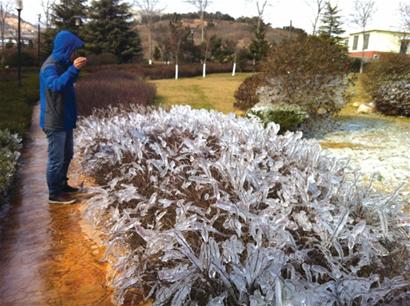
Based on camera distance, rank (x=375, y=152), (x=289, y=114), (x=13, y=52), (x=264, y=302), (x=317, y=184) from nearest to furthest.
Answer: (x=264, y=302) → (x=317, y=184) → (x=375, y=152) → (x=289, y=114) → (x=13, y=52)

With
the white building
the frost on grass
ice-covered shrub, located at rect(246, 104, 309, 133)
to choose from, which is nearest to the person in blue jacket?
the frost on grass

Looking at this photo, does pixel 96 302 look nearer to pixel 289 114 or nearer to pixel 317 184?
pixel 317 184

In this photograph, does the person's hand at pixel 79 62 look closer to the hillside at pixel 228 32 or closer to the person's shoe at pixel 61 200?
the person's shoe at pixel 61 200

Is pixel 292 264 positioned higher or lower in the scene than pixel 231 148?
lower

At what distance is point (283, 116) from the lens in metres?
8.08

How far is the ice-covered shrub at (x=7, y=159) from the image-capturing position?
3.97 m

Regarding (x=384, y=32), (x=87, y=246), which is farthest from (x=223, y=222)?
(x=384, y=32)

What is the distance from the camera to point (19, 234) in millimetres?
3273

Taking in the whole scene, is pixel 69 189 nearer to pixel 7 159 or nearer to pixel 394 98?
pixel 7 159

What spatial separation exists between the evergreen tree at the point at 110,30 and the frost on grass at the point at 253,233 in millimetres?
30436

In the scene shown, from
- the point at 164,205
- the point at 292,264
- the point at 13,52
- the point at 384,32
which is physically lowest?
the point at 292,264

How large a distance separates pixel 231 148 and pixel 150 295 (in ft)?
5.11

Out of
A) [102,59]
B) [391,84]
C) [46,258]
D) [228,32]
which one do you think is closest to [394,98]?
[391,84]

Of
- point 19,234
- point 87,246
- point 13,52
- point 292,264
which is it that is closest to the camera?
point 292,264
